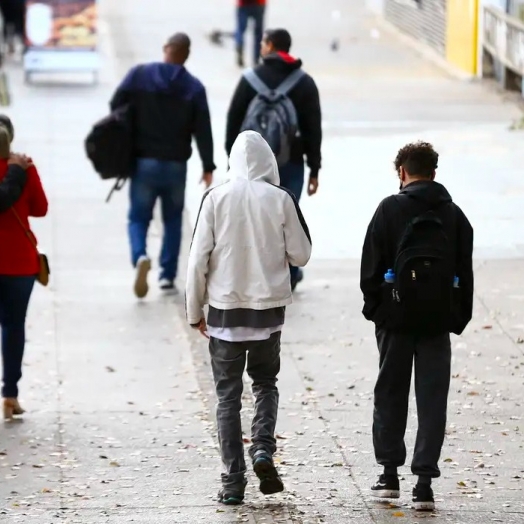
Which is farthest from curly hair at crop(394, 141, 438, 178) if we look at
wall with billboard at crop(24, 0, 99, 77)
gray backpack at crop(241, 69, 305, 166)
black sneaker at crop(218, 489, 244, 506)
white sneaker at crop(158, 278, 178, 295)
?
wall with billboard at crop(24, 0, 99, 77)

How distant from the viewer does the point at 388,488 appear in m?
6.16

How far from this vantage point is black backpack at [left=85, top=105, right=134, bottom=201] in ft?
33.0

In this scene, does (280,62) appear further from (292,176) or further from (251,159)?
(251,159)

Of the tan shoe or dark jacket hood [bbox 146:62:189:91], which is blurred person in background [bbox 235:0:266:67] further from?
the tan shoe

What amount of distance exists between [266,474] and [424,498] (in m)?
0.67

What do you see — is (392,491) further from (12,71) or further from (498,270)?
(12,71)

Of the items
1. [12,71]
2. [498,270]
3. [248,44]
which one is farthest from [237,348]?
[248,44]

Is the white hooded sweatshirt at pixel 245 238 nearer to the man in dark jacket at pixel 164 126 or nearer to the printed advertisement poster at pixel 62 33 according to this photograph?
the man in dark jacket at pixel 164 126

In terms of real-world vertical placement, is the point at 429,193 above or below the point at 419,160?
below

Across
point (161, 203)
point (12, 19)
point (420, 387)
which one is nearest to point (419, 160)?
point (420, 387)

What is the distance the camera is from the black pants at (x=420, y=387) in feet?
19.8

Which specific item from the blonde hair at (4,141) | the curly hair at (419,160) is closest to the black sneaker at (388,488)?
the curly hair at (419,160)

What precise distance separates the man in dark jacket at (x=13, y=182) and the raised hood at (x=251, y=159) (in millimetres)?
1616

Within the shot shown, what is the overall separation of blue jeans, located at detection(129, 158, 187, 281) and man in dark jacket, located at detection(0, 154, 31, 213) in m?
2.81
